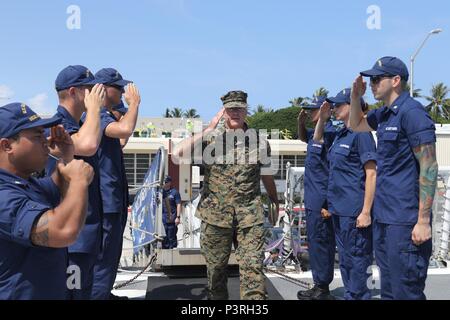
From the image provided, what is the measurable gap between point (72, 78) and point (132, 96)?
46cm

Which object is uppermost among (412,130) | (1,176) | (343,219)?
(412,130)

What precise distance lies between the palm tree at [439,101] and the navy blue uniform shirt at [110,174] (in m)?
72.3

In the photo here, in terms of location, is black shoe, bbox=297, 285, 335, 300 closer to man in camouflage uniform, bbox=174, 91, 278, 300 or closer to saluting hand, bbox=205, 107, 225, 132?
man in camouflage uniform, bbox=174, 91, 278, 300

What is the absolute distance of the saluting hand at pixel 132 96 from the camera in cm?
343

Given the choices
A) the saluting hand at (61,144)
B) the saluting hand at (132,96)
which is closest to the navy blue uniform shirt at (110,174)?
the saluting hand at (132,96)

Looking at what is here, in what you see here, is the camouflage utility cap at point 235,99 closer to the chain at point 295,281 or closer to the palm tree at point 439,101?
the chain at point 295,281

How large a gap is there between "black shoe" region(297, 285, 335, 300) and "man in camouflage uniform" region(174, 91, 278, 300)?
1.21m

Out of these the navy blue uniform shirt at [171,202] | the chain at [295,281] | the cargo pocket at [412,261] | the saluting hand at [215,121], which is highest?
the saluting hand at [215,121]

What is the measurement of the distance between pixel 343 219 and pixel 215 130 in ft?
4.66

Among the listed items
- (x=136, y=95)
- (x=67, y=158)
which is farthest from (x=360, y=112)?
(x=67, y=158)

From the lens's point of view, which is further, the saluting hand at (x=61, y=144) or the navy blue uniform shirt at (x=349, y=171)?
the navy blue uniform shirt at (x=349, y=171)

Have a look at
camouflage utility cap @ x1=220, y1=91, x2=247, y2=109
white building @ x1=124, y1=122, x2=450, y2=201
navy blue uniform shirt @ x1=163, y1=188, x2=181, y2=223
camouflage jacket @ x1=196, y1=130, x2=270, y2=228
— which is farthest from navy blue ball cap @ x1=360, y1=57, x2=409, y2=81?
white building @ x1=124, y1=122, x2=450, y2=201
